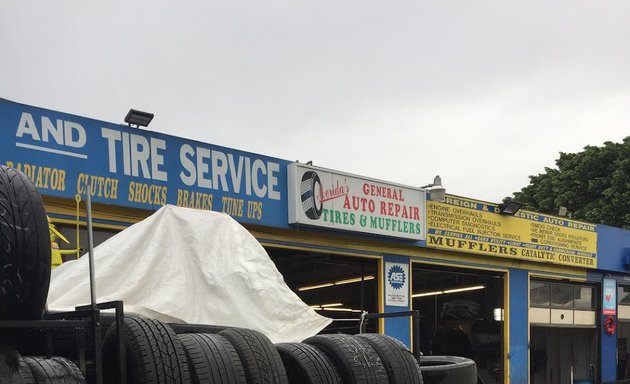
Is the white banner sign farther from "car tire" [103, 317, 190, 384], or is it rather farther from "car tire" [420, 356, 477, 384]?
"car tire" [103, 317, 190, 384]

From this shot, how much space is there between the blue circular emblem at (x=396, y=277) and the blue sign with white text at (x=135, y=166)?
306cm

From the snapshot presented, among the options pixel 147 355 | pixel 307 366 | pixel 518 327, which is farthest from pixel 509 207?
pixel 147 355

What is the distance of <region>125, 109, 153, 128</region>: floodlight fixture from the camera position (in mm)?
10859

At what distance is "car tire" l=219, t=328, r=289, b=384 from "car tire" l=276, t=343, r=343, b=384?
1.55 ft

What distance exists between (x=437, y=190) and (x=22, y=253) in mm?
11773

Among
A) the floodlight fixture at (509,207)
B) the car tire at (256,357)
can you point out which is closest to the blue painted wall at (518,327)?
the floodlight fixture at (509,207)

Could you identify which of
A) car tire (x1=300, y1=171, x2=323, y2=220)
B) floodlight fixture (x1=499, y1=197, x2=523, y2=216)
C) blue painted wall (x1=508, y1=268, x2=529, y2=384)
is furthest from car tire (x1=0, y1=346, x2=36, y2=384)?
blue painted wall (x1=508, y1=268, x2=529, y2=384)

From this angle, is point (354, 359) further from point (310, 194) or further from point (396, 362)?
point (310, 194)

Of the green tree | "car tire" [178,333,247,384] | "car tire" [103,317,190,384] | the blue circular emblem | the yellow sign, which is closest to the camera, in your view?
"car tire" [103,317,190,384]

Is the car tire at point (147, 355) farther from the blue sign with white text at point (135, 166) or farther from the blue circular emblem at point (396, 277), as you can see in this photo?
the blue circular emblem at point (396, 277)

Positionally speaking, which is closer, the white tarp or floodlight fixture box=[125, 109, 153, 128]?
the white tarp

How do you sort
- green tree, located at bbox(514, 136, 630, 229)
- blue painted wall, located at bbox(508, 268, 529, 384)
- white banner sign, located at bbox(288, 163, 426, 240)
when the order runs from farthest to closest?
1. green tree, located at bbox(514, 136, 630, 229)
2. blue painted wall, located at bbox(508, 268, 529, 384)
3. white banner sign, located at bbox(288, 163, 426, 240)

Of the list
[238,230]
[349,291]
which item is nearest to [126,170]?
[238,230]

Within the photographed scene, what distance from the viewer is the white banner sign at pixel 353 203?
42.0 feet
